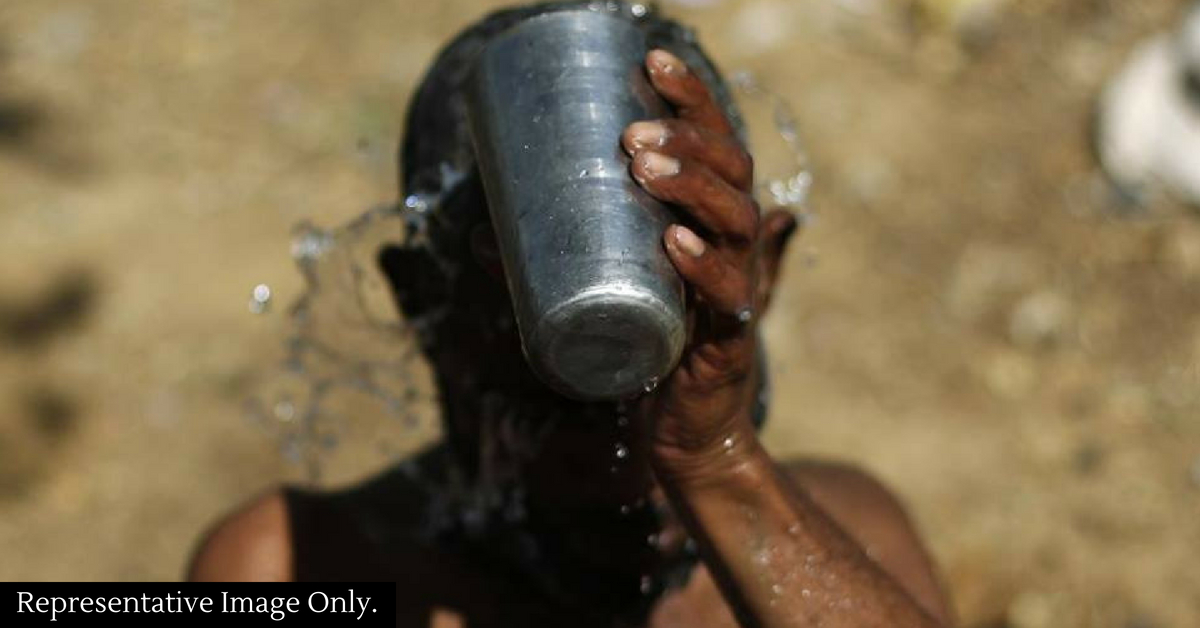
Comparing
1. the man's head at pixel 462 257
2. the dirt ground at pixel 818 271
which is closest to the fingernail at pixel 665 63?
the man's head at pixel 462 257

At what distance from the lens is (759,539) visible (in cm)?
172

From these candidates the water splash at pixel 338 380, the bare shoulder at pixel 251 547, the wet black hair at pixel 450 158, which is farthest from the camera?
the water splash at pixel 338 380

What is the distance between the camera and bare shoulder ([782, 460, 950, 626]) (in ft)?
8.07

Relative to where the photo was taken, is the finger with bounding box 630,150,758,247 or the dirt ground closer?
the finger with bounding box 630,150,758,247

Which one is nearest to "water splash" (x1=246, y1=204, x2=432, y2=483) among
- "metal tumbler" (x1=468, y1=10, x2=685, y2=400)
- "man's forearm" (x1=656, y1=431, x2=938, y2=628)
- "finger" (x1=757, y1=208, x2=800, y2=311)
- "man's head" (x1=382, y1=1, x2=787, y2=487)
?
"man's head" (x1=382, y1=1, x2=787, y2=487)

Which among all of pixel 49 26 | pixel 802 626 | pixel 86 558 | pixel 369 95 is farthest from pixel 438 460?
pixel 49 26

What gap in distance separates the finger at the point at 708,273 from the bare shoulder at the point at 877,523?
0.95 m

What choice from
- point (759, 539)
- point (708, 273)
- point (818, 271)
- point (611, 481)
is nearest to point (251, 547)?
point (611, 481)

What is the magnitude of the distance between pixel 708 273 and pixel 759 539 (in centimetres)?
40

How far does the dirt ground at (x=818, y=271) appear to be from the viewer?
13.7 feet

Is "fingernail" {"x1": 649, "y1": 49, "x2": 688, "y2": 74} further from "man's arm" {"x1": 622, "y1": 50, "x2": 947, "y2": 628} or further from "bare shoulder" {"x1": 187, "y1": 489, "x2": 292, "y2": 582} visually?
"bare shoulder" {"x1": 187, "y1": 489, "x2": 292, "y2": 582}

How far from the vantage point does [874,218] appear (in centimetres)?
488

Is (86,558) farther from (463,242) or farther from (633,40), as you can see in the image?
Answer: (633,40)

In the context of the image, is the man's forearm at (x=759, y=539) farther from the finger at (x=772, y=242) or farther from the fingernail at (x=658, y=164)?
the fingernail at (x=658, y=164)
